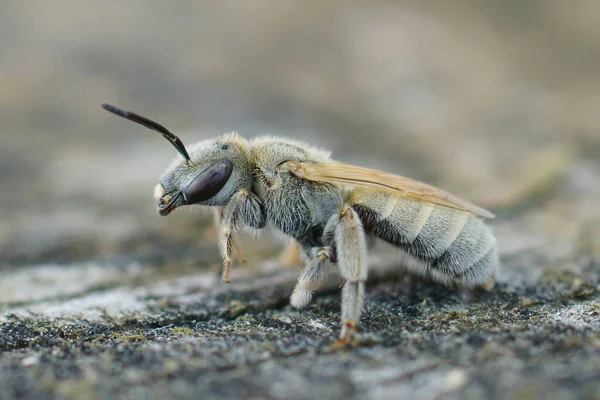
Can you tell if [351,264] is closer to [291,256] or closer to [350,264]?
[350,264]

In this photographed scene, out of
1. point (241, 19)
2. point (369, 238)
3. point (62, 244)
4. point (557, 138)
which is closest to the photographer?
point (369, 238)

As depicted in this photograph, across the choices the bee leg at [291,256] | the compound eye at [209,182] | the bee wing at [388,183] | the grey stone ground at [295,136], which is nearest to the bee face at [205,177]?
the compound eye at [209,182]

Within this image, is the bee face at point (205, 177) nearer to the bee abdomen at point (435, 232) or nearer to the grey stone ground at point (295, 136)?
the grey stone ground at point (295, 136)

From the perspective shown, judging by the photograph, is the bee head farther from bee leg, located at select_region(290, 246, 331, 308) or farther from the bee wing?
bee leg, located at select_region(290, 246, 331, 308)

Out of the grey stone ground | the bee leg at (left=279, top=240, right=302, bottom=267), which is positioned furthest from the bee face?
the bee leg at (left=279, top=240, right=302, bottom=267)

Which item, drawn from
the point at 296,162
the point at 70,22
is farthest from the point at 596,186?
the point at 70,22

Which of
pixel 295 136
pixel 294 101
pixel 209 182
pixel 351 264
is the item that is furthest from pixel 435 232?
pixel 294 101

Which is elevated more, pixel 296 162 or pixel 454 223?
pixel 296 162

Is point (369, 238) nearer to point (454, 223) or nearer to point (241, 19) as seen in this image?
point (454, 223)

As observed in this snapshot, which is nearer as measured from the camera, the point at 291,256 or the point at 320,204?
the point at 320,204
